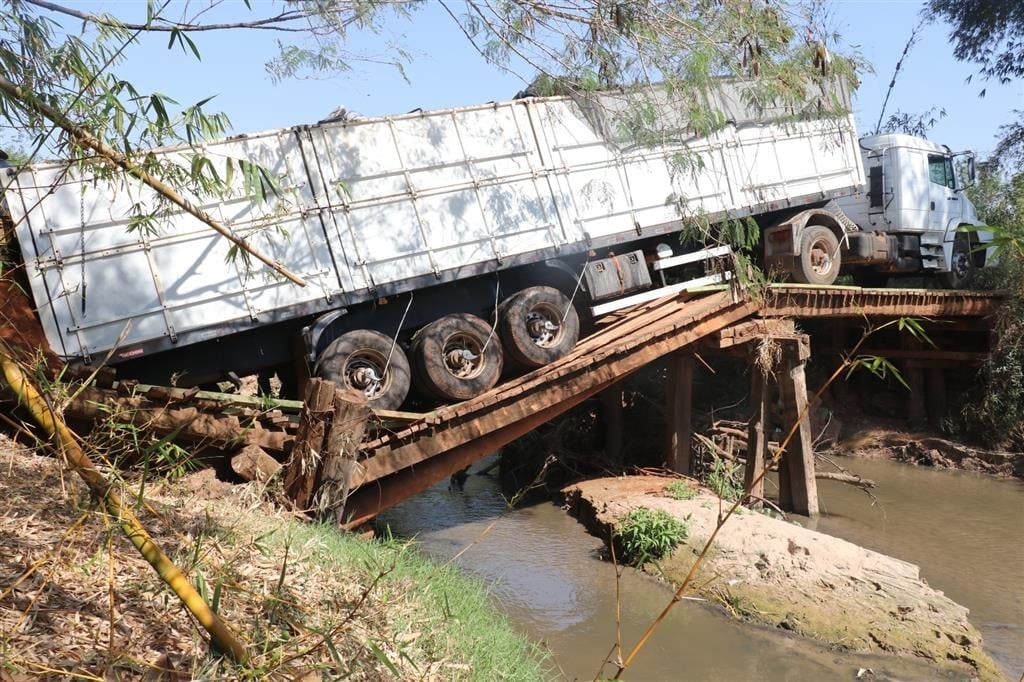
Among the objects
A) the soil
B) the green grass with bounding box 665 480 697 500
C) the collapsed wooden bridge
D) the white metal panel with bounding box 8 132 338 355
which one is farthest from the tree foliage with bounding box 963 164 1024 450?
the white metal panel with bounding box 8 132 338 355

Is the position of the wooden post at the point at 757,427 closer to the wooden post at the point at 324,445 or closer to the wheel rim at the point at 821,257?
the wheel rim at the point at 821,257

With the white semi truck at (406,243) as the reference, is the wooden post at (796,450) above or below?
below

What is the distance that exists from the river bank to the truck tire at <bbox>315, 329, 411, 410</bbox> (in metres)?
3.49

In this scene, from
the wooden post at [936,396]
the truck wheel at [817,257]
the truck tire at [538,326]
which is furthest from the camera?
the wooden post at [936,396]

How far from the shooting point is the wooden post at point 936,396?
15422mm

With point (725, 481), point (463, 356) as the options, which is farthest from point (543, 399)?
point (725, 481)

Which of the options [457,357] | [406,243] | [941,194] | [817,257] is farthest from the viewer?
[941,194]

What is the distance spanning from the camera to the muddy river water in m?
6.90

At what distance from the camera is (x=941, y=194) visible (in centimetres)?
1498

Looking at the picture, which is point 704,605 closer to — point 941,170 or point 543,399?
point 543,399

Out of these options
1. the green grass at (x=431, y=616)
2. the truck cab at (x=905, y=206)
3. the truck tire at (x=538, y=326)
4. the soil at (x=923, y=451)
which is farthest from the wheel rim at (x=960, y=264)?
the green grass at (x=431, y=616)

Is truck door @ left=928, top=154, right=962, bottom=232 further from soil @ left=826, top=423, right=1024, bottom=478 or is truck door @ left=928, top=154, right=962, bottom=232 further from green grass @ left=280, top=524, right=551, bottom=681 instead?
green grass @ left=280, top=524, right=551, bottom=681

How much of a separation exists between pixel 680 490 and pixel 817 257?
461cm

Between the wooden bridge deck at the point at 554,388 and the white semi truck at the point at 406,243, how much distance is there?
2.12 feet
